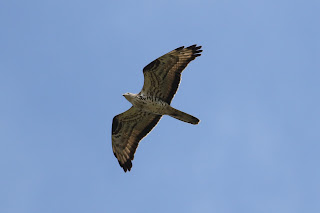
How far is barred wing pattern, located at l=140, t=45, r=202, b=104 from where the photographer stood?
63.3 feet

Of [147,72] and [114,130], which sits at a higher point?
[147,72]

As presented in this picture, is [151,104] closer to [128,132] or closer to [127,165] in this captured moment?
[128,132]

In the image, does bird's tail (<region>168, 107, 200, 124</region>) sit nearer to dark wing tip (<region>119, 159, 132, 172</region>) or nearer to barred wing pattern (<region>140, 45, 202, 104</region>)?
barred wing pattern (<region>140, 45, 202, 104</region>)

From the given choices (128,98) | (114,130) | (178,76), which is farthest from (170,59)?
(114,130)

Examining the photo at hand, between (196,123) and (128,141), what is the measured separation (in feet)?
8.84

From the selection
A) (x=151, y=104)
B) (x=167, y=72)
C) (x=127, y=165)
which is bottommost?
(x=127, y=165)

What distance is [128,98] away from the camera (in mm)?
19391

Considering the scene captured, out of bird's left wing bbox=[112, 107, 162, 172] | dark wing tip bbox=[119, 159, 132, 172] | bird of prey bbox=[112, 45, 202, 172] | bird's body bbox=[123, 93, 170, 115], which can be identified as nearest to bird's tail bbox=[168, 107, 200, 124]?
bird of prey bbox=[112, 45, 202, 172]

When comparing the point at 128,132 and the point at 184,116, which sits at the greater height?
the point at 184,116

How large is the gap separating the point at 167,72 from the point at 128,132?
2718 mm

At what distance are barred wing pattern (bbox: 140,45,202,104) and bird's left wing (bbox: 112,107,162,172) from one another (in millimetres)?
1158

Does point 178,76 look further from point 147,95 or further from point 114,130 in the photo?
point 114,130

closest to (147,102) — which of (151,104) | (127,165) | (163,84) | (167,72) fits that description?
(151,104)

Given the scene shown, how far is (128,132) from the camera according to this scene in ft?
67.9
